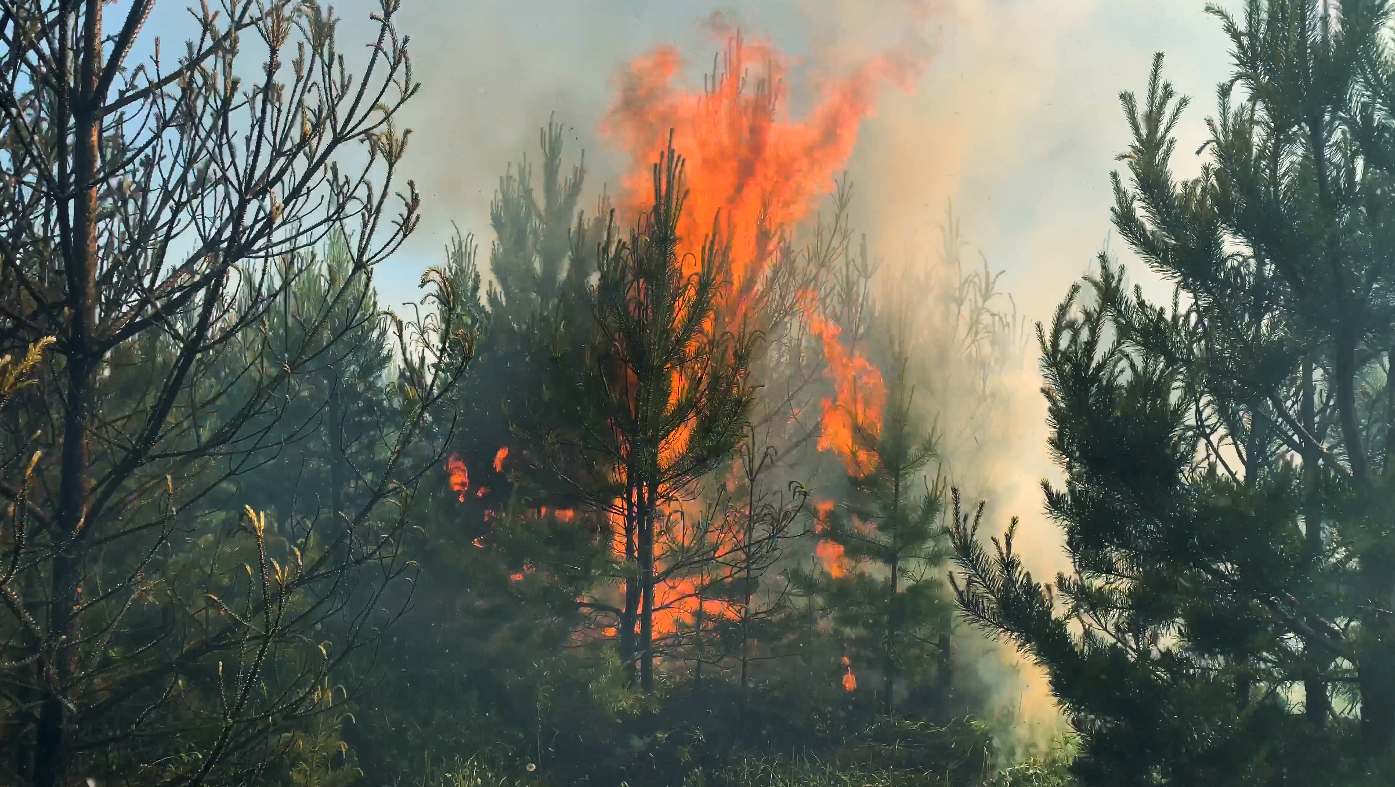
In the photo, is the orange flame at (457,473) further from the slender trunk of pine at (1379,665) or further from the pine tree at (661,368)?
the slender trunk of pine at (1379,665)

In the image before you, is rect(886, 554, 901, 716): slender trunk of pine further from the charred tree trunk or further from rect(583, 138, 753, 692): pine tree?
rect(583, 138, 753, 692): pine tree

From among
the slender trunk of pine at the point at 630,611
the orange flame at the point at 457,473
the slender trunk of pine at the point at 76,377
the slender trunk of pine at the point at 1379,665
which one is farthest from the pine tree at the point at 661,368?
the slender trunk of pine at the point at 76,377

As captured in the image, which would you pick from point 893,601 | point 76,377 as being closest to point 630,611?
point 893,601

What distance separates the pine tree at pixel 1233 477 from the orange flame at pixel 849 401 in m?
6.47

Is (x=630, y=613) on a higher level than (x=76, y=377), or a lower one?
higher

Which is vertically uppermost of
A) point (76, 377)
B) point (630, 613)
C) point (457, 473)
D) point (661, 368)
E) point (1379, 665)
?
point (457, 473)

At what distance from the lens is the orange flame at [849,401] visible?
12484 mm

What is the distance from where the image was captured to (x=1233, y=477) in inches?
236

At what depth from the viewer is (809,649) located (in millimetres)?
12398

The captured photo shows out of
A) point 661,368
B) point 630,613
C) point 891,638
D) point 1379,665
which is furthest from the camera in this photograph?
point 891,638

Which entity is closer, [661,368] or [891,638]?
Result: [661,368]

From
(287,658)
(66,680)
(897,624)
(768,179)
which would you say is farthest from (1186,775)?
(768,179)

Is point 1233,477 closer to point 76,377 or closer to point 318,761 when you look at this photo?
point 76,377

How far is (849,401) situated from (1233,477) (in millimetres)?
10450
